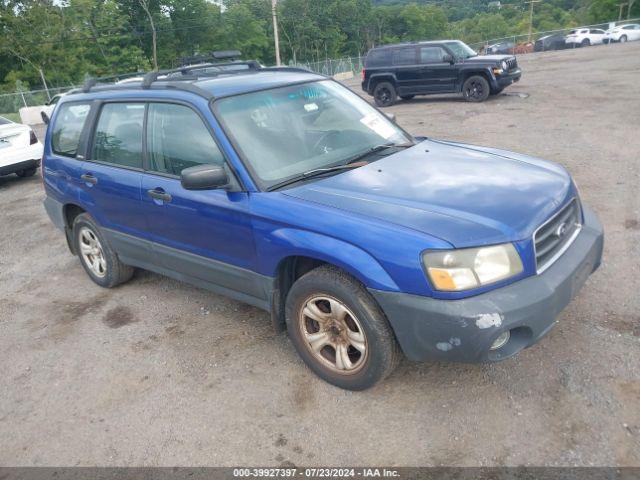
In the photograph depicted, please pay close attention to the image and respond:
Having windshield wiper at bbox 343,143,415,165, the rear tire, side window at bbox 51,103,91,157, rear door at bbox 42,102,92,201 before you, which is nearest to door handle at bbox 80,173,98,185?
rear door at bbox 42,102,92,201

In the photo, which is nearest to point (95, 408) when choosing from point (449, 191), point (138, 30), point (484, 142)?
point (449, 191)

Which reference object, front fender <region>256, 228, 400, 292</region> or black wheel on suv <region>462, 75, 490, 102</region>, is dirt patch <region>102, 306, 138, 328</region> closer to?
front fender <region>256, 228, 400, 292</region>

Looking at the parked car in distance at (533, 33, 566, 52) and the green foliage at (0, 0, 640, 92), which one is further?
the green foliage at (0, 0, 640, 92)

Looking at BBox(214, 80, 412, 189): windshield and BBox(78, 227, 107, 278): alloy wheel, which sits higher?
BBox(214, 80, 412, 189): windshield

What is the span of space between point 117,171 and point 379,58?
13017mm

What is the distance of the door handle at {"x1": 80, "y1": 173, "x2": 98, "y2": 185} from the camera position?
14.9 feet

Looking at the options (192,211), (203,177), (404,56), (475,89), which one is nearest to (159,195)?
(192,211)

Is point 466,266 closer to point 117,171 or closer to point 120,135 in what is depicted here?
point 117,171

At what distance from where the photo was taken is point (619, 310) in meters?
3.80

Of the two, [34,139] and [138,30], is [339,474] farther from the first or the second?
[138,30]

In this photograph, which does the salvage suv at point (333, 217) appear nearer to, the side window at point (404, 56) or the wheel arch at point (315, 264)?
the wheel arch at point (315, 264)

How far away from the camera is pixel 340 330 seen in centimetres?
317

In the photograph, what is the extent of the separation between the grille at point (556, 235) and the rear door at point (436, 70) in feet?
40.1

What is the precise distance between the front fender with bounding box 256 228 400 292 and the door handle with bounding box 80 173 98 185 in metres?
1.94
